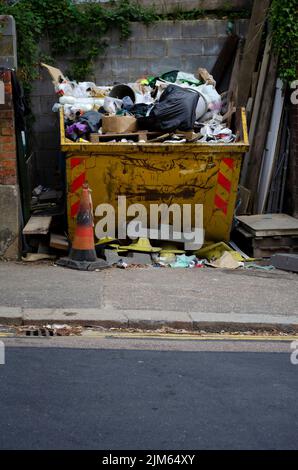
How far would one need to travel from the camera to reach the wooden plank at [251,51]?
11.3 m

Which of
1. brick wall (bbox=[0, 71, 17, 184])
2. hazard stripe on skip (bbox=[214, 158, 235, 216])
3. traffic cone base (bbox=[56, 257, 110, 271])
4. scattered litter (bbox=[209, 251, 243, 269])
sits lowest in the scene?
scattered litter (bbox=[209, 251, 243, 269])

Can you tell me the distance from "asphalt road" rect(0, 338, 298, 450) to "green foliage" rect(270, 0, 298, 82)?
5.42 metres

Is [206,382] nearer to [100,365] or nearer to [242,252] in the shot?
[100,365]

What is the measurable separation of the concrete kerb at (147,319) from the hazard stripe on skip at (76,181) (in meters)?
2.60

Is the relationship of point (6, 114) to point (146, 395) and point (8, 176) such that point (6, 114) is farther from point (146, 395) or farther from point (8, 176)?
point (146, 395)

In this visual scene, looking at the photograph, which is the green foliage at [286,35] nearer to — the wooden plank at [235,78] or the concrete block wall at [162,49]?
the wooden plank at [235,78]

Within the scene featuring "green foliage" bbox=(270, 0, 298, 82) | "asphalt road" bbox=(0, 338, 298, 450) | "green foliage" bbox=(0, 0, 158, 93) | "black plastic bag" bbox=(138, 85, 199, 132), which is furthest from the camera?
"green foliage" bbox=(0, 0, 158, 93)

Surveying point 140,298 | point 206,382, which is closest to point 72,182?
point 140,298

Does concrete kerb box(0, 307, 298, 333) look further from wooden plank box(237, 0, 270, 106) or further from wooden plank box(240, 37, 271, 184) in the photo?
wooden plank box(237, 0, 270, 106)

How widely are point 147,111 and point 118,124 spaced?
61cm

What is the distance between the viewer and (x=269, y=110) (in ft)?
36.5

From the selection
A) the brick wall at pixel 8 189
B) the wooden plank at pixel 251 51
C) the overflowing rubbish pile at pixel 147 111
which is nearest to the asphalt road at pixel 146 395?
the brick wall at pixel 8 189

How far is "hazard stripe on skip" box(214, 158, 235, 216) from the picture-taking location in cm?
949

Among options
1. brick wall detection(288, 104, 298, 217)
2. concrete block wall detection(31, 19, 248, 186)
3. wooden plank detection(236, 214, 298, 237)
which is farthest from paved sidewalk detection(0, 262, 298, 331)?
concrete block wall detection(31, 19, 248, 186)
